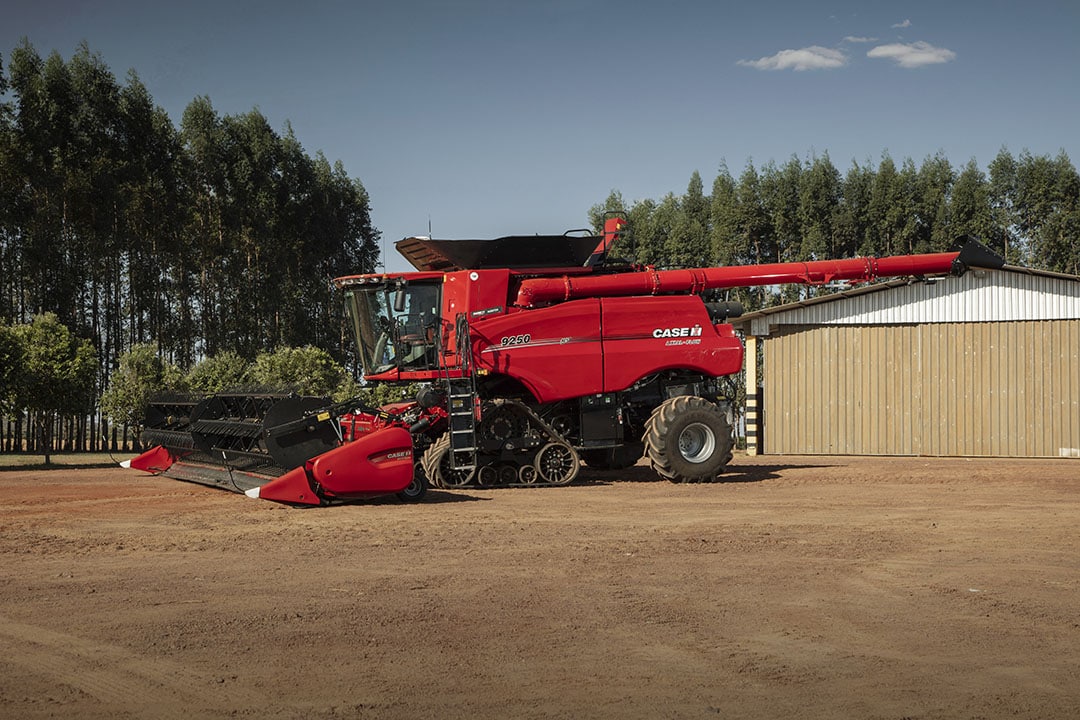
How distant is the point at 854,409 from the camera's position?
25.6 meters

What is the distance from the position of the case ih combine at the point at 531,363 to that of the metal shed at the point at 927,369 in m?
8.63

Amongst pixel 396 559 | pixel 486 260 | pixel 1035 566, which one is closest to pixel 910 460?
pixel 486 260

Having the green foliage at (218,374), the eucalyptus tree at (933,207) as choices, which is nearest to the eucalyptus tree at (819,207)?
the eucalyptus tree at (933,207)

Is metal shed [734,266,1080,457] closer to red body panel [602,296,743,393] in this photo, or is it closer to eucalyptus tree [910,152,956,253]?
red body panel [602,296,743,393]

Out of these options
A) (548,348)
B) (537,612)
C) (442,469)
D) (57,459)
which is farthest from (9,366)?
(537,612)

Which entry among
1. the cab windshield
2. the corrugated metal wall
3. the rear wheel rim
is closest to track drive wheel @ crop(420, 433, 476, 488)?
the cab windshield

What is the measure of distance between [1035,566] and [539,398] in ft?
28.0

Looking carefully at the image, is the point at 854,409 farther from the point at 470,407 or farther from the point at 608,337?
the point at 470,407

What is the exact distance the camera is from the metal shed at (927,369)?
957 inches

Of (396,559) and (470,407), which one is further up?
(470,407)

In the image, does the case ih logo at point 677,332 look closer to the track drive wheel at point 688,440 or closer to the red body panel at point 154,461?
the track drive wheel at point 688,440

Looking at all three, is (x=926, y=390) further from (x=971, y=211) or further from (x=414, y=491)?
(x=971, y=211)

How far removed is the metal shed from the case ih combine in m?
8.63

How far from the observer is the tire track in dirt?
513 centimetres
